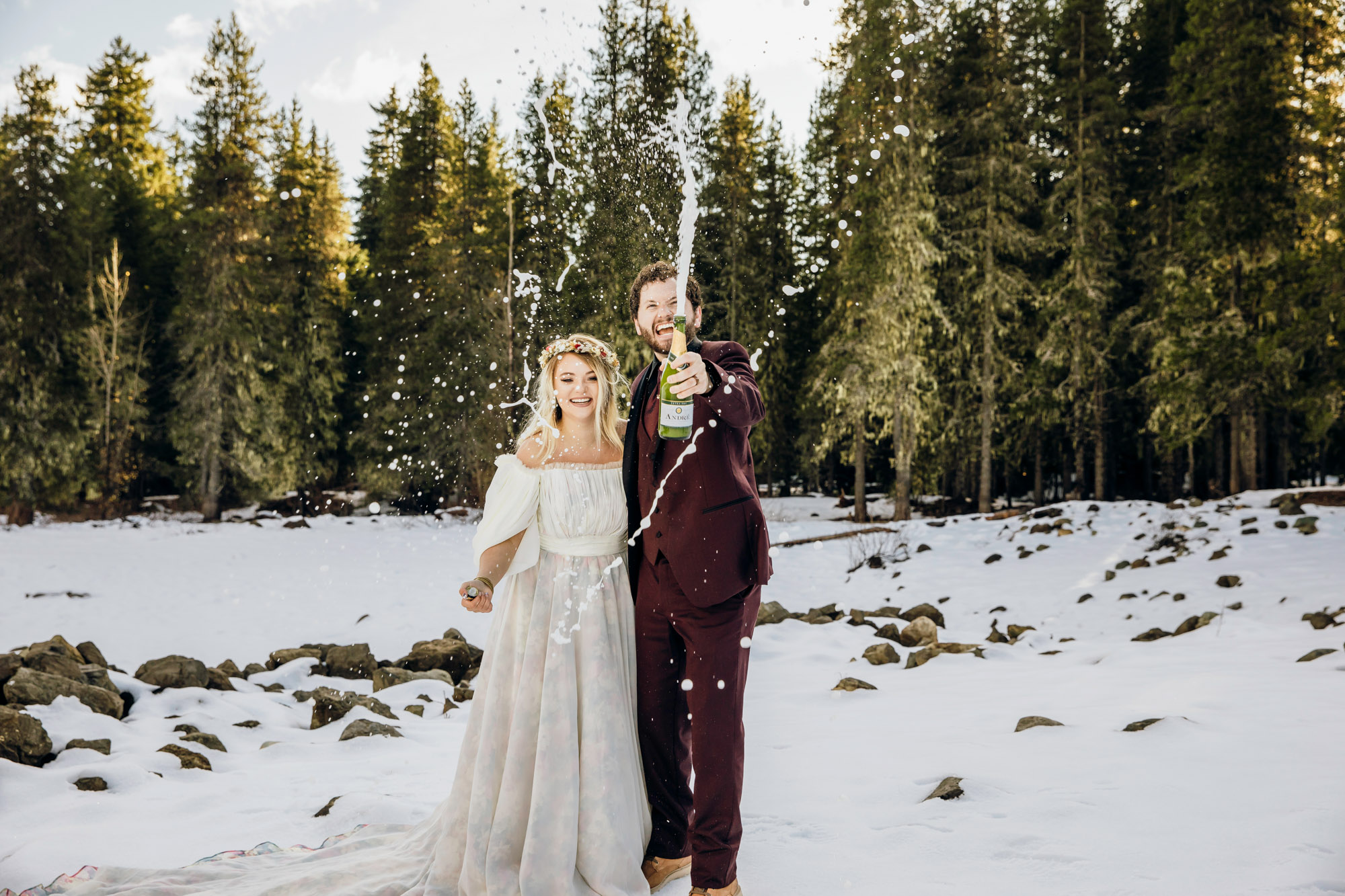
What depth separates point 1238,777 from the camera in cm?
406

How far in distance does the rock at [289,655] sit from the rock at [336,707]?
1.85 metres

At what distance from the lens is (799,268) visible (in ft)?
70.9

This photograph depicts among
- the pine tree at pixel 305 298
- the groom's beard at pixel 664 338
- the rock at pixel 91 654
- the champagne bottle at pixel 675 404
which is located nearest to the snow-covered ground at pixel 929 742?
the rock at pixel 91 654

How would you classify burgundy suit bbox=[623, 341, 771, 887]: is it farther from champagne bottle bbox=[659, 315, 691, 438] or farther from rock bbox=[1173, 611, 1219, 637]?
rock bbox=[1173, 611, 1219, 637]

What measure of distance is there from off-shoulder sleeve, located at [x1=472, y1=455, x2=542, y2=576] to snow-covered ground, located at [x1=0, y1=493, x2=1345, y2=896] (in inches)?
57.4

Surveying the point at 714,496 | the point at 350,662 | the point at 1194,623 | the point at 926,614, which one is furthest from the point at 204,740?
the point at 1194,623

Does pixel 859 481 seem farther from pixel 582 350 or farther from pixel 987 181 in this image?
pixel 582 350

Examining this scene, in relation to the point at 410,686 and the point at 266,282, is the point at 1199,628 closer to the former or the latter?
the point at 410,686

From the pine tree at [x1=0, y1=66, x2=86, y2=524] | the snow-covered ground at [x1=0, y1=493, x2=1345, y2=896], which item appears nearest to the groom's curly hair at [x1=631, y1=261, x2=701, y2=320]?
the snow-covered ground at [x1=0, y1=493, x2=1345, y2=896]

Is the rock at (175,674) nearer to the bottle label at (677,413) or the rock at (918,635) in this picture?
the bottle label at (677,413)

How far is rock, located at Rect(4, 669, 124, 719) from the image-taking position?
5.85 m

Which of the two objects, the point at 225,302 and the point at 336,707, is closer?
the point at 336,707

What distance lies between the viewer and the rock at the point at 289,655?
8.35 metres

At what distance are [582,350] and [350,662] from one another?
580 centimetres
